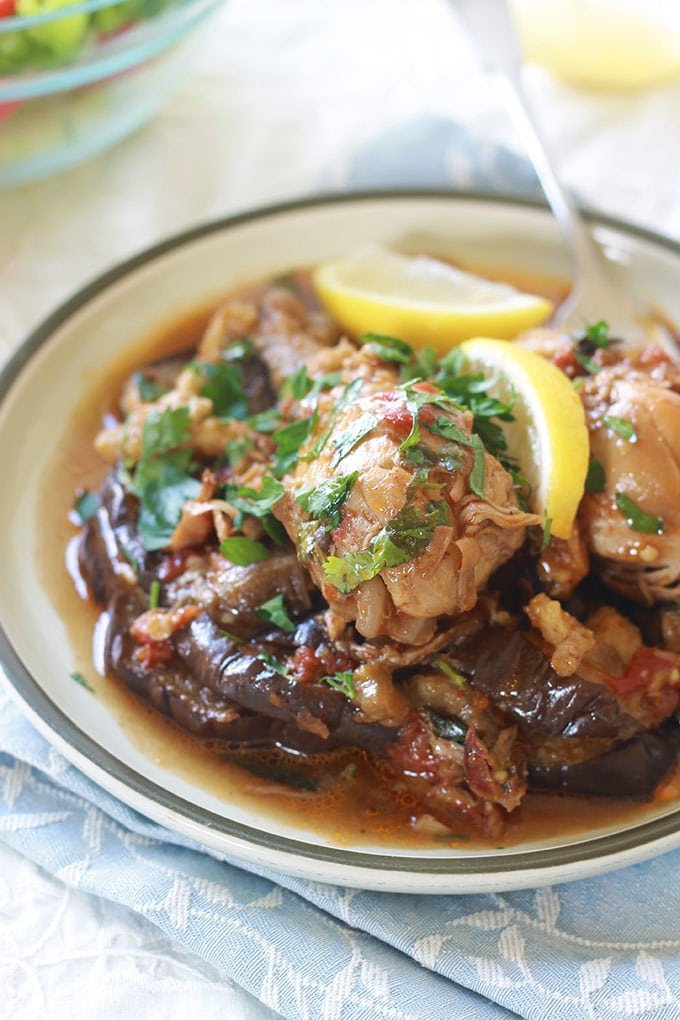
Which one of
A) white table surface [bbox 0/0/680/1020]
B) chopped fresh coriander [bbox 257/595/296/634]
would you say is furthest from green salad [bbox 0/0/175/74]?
chopped fresh coriander [bbox 257/595/296/634]

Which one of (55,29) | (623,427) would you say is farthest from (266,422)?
(55,29)

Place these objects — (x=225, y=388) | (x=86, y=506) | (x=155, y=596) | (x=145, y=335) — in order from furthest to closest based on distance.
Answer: (x=145, y=335), (x=225, y=388), (x=86, y=506), (x=155, y=596)

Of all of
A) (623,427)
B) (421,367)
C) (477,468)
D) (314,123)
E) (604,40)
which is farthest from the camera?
(314,123)

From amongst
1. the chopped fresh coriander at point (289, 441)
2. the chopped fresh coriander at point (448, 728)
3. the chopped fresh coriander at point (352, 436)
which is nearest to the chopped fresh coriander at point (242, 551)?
the chopped fresh coriander at point (289, 441)

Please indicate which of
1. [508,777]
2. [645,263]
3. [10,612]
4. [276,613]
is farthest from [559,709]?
[645,263]

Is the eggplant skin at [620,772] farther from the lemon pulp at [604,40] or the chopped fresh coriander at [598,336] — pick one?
the lemon pulp at [604,40]

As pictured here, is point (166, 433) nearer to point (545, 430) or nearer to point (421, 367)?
point (421, 367)

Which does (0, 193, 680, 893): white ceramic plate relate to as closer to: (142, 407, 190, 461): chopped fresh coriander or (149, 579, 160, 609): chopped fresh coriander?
(149, 579, 160, 609): chopped fresh coriander
